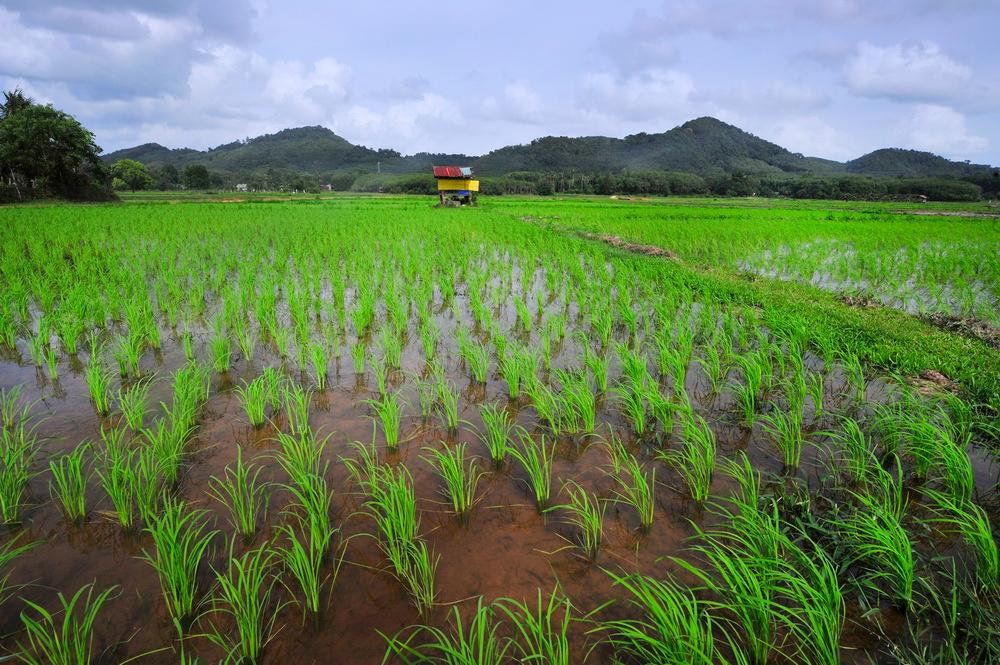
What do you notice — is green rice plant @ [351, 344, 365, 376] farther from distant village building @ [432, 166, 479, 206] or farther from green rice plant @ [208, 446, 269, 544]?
distant village building @ [432, 166, 479, 206]

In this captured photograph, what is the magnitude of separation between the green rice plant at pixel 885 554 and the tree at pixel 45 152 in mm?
31239

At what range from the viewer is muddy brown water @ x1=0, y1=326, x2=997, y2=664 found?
158 cm

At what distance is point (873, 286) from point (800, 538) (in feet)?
24.8

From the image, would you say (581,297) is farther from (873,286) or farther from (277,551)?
(873,286)

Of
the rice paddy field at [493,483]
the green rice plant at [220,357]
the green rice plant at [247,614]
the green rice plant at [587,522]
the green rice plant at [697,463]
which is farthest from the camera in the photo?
the green rice plant at [220,357]

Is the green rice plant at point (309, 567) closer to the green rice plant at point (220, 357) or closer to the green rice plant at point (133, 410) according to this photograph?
the green rice plant at point (133, 410)

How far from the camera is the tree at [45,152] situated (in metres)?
21.2

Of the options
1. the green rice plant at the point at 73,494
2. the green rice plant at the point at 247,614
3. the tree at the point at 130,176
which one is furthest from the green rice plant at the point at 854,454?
the tree at the point at 130,176

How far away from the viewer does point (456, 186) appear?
2550 cm

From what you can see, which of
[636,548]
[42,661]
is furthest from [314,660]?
[636,548]

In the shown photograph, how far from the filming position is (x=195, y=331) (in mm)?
4738

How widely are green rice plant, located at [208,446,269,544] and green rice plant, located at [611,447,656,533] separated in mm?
1681

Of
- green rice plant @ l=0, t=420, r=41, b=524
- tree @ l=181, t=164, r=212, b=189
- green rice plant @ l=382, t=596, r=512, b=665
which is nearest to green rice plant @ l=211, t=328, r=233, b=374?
green rice plant @ l=0, t=420, r=41, b=524

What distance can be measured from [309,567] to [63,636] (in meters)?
0.69
